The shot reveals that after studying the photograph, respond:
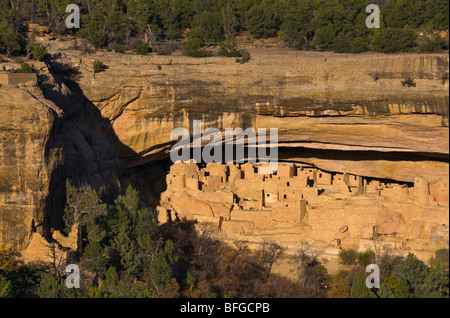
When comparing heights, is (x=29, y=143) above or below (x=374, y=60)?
below

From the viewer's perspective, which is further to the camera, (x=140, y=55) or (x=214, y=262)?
(x=140, y=55)

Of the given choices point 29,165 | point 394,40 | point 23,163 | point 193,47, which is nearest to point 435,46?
point 394,40

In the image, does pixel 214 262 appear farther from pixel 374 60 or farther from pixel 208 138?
pixel 374 60

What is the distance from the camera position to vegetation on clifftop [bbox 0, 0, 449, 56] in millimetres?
25141

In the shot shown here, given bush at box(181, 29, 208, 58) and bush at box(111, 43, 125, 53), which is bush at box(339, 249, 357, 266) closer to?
bush at box(181, 29, 208, 58)

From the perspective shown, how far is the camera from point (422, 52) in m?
23.0

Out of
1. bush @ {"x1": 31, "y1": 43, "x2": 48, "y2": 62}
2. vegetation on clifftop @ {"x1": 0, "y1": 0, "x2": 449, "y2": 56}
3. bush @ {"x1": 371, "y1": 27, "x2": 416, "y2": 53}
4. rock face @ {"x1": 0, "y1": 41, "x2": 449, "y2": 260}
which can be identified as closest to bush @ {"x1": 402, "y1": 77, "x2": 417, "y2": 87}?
rock face @ {"x1": 0, "y1": 41, "x2": 449, "y2": 260}

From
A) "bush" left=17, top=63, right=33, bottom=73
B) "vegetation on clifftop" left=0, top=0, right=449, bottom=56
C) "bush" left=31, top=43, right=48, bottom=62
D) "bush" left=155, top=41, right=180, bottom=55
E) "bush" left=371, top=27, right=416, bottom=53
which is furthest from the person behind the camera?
"bush" left=155, top=41, right=180, bottom=55

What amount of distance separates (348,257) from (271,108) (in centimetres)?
477

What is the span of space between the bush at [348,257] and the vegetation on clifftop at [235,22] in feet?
20.1

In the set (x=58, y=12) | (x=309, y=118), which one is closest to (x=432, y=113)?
(x=309, y=118)

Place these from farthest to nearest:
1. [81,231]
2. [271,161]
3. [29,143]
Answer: [271,161] → [81,231] → [29,143]

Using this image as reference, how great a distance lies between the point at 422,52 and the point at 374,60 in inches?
54.7

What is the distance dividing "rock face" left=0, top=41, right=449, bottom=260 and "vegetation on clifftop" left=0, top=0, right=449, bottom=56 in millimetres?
1652
